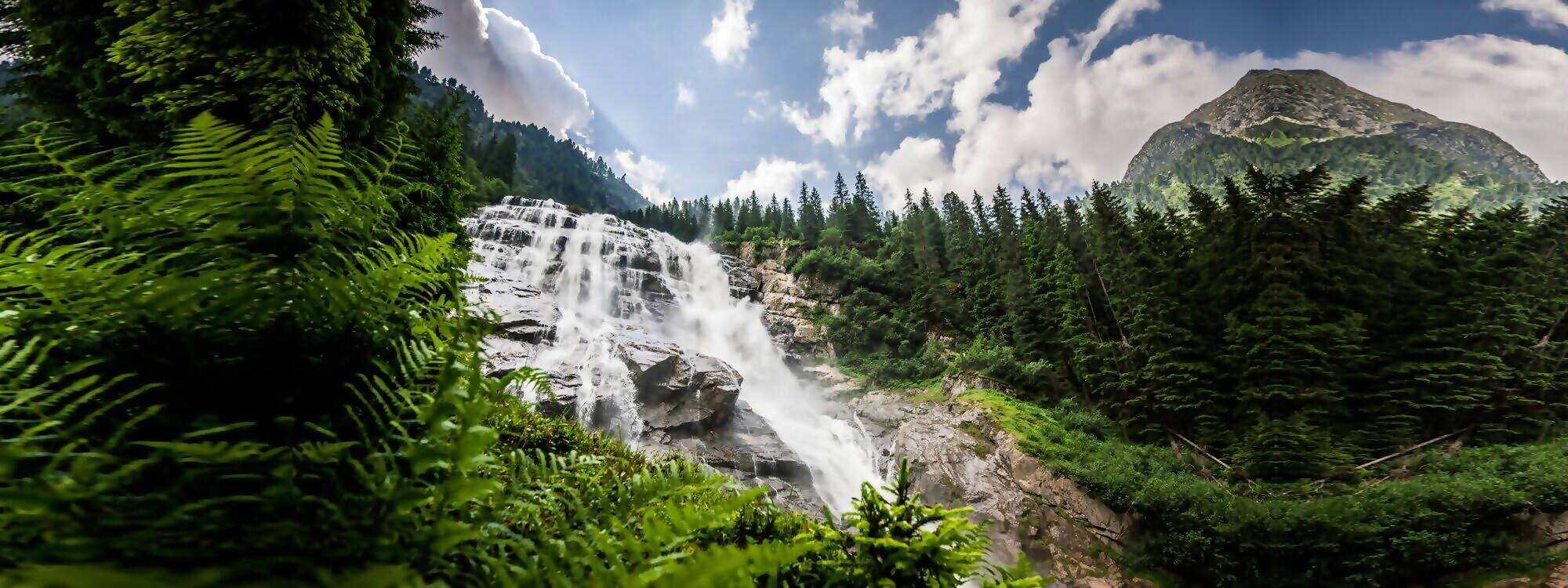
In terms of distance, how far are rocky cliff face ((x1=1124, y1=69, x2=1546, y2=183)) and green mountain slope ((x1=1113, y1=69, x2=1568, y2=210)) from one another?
0.23 metres

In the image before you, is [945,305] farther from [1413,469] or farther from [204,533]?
[204,533]

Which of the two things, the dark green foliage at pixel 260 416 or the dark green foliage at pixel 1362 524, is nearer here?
the dark green foliage at pixel 260 416

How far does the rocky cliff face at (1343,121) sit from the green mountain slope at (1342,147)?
0.23m

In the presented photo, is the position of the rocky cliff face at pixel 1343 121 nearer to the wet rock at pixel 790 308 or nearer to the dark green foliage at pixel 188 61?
the wet rock at pixel 790 308

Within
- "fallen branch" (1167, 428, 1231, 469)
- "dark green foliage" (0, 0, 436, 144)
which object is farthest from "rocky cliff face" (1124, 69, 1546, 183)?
"dark green foliage" (0, 0, 436, 144)

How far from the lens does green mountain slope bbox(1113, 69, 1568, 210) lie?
63.2 meters

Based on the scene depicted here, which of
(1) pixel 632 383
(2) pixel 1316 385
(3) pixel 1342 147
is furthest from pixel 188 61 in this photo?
(3) pixel 1342 147

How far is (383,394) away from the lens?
3.77 ft

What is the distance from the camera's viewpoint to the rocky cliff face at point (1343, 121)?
91.2 meters

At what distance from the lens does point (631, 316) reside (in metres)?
24.6

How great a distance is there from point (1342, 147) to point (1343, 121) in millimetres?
33156

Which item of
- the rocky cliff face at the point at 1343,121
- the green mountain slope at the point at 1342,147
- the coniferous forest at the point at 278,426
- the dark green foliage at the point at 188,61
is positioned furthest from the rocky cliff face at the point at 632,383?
the rocky cliff face at the point at 1343,121

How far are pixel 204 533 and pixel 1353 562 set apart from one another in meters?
15.1

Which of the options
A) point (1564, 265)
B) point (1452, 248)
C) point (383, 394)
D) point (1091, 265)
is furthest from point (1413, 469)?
point (383, 394)
